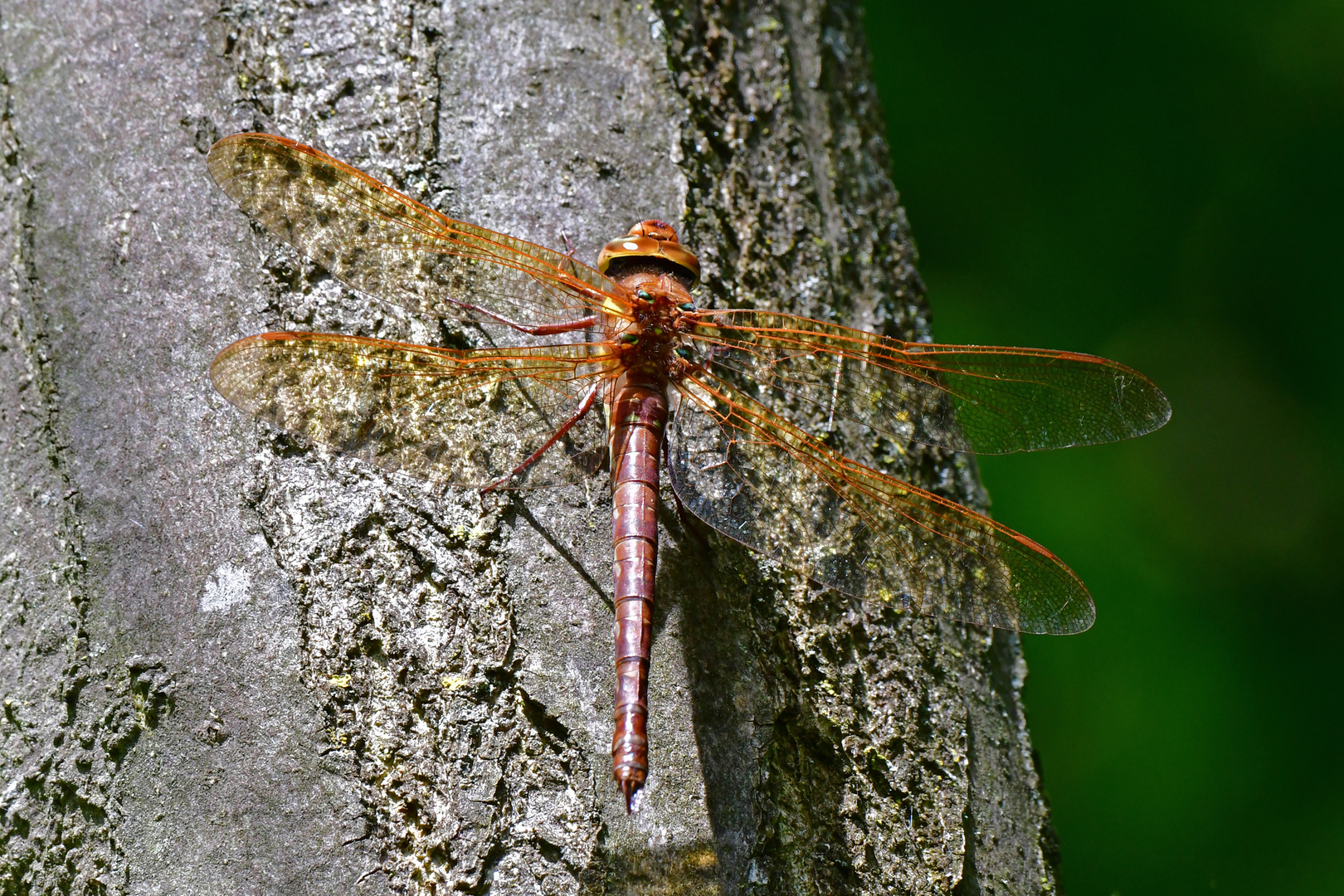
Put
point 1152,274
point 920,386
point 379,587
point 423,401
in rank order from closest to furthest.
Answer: point 379,587, point 423,401, point 920,386, point 1152,274

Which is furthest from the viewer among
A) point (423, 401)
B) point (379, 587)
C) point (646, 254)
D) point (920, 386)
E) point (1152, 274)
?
point (1152, 274)

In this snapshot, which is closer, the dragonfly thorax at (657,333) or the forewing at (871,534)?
the forewing at (871,534)

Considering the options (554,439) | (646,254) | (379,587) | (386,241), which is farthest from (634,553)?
(386,241)

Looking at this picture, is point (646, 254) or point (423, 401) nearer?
point (423, 401)

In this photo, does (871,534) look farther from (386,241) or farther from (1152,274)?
(1152,274)

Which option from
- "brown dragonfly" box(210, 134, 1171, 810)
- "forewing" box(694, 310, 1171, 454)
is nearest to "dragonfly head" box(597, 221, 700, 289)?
"brown dragonfly" box(210, 134, 1171, 810)

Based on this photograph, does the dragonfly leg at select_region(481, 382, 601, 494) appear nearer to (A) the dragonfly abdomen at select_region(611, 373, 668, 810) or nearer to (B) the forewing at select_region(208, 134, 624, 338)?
(A) the dragonfly abdomen at select_region(611, 373, 668, 810)

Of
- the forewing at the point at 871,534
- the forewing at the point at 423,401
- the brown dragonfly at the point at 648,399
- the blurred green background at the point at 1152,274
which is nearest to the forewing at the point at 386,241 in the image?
the brown dragonfly at the point at 648,399

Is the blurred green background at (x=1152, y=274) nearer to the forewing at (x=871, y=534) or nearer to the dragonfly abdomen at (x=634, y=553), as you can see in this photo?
the forewing at (x=871, y=534)
